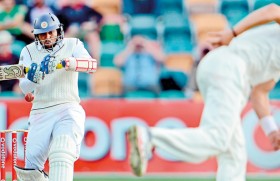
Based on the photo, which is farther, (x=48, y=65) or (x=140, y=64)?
(x=140, y=64)

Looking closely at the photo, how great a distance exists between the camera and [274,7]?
5.32m

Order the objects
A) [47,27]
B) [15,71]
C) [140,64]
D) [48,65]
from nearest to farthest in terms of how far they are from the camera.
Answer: [48,65], [15,71], [47,27], [140,64]

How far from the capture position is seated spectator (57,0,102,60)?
1090 cm

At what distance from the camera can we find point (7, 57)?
10.6m

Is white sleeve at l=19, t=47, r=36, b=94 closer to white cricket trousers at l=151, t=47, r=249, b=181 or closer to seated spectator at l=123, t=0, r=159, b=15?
white cricket trousers at l=151, t=47, r=249, b=181

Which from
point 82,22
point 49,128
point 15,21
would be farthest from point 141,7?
point 49,128

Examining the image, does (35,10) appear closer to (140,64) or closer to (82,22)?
(82,22)

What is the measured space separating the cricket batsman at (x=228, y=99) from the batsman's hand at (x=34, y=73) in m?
1.31

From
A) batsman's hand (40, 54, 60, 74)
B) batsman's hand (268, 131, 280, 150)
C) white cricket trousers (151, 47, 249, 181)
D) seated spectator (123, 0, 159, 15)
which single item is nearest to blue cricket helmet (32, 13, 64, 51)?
batsman's hand (40, 54, 60, 74)

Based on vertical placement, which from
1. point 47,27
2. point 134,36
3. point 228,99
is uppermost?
point 47,27

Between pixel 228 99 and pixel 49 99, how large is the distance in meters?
1.74

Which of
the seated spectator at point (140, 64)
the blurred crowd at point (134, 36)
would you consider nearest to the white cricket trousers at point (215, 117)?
the blurred crowd at point (134, 36)

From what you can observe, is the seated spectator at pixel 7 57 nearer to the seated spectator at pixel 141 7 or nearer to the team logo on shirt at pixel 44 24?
the seated spectator at pixel 141 7

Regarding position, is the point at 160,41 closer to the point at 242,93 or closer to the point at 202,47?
the point at 202,47
